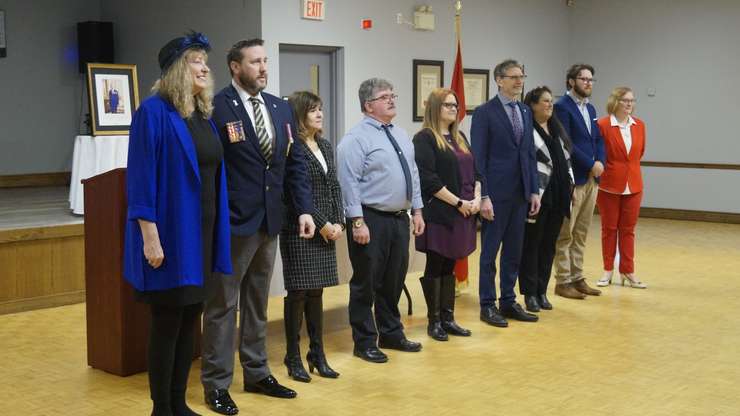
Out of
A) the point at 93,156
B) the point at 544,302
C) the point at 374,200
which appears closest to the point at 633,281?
the point at 544,302

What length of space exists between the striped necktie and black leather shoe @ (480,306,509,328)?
2186 millimetres

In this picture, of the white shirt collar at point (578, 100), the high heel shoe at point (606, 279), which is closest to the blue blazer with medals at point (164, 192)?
the white shirt collar at point (578, 100)

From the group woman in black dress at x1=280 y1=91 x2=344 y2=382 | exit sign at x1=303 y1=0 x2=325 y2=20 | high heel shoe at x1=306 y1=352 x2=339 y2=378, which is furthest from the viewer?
exit sign at x1=303 y1=0 x2=325 y2=20

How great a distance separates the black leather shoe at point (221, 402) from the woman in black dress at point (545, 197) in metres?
2.54

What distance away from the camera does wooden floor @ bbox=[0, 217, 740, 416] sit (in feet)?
12.8

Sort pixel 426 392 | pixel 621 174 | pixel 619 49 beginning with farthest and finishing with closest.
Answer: pixel 619 49 → pixel 621 174 → pixel 426 392

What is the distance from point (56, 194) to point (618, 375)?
6632 mm

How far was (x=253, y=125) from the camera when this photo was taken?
12.4 ft

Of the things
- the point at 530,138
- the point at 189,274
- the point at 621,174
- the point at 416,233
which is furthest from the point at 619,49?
the point at 189,274

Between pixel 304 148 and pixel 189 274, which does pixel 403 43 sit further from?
pixel 189 274

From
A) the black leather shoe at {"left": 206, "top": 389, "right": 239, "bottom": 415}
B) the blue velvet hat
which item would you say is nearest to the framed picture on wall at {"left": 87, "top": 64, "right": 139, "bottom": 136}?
the black leather shoe at {"left": 206, "top": 389, "right": 239, "bottom": 415}

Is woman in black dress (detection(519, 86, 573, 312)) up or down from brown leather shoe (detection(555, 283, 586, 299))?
up

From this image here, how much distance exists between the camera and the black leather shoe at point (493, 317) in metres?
5.42

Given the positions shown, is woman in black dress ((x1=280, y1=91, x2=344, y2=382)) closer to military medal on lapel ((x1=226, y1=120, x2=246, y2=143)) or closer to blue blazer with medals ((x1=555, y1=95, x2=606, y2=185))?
military medal on lapel ((x1=226, y1=120, x2=246, y2=143))
